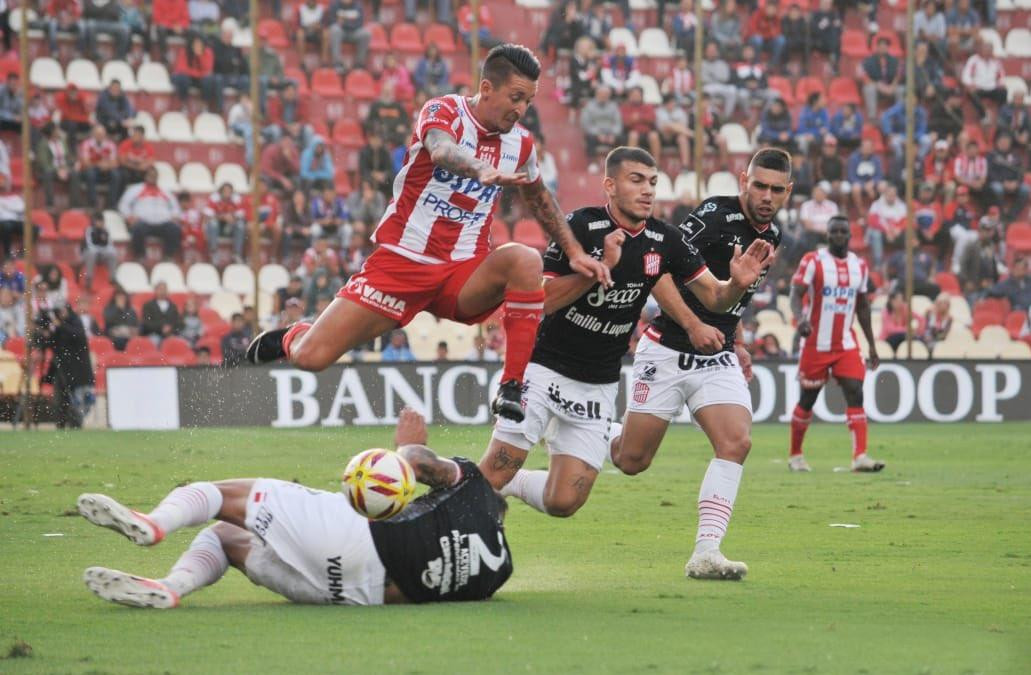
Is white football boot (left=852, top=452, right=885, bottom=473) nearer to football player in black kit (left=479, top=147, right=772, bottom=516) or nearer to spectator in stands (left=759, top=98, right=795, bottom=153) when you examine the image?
football player in black kit (left=479, top=147, right=772, bottom=516)

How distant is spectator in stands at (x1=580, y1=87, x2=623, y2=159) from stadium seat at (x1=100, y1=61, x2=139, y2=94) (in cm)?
727

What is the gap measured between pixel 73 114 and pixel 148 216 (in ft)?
6.30

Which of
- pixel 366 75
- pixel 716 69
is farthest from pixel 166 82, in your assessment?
pixel 716 69

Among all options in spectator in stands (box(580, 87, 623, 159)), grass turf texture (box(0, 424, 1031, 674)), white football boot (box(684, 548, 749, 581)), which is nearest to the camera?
grass turf texture (box(0, 424, 1031, 674))

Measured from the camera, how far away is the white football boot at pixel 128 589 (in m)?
6.96

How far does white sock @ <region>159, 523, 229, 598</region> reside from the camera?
723 centimetres

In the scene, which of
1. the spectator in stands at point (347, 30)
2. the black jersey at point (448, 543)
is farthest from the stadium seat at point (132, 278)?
the black jersey at point (448, 543)

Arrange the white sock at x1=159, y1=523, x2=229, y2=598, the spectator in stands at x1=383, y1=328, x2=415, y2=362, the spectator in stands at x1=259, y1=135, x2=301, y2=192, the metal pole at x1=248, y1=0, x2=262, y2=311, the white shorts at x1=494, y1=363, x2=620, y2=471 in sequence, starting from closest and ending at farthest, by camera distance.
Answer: the white sock at x1=159, y1=523, x2=229, y2=598, the white shorts at x1=494, y1=363, x2=620, y2=471, the metal pole at x1=248, y1=0, x2=262, y2=311, the spectator in stands at x1=383, y1=328, x2=415, y2=362, the spectator in stands at x1=259, y1=135, x2=301, y2=192

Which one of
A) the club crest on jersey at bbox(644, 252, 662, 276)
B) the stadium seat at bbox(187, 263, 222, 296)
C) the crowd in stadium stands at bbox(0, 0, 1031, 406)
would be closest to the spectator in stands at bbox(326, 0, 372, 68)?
the crowd in stadium stands at bbox(0, 0, 1031, 406)

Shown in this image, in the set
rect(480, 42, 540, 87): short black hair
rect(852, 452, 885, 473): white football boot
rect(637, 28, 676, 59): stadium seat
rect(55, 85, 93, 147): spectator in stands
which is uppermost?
rect(637, 28, 676, 59): stadium seat

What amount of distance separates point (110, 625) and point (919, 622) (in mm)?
3478

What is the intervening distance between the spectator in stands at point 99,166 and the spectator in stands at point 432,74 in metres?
4.84

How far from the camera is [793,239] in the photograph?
24.4 m

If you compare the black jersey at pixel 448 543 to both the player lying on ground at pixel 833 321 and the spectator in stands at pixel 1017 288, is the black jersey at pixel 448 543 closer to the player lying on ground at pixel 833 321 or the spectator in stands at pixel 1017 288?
the player lying on ground at pixel 833 321
